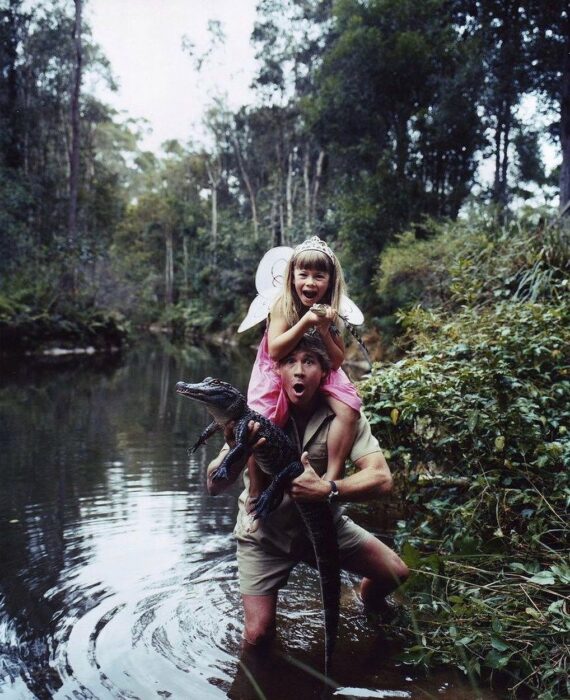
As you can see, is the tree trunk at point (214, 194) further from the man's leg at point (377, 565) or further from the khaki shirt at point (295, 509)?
the man's leg at point (377, 565)

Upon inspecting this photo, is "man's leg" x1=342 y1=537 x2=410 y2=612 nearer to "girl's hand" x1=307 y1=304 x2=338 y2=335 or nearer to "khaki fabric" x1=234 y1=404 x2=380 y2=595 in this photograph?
"khaki fabric" x1=234 y1=404 x2=380 y2=595

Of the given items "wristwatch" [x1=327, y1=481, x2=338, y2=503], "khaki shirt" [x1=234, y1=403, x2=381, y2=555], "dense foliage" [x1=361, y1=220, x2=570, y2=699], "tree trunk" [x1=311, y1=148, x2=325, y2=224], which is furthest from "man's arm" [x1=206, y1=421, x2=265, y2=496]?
"tree trunk" [x1=311, y1=148, x2=325, y2=224]

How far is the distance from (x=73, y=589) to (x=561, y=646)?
9.04ft

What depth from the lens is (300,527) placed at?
293cm

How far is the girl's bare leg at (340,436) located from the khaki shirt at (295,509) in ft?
0.26

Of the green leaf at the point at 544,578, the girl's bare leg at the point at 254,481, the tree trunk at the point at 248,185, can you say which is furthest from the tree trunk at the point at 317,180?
the green leaf at the point at 544,578

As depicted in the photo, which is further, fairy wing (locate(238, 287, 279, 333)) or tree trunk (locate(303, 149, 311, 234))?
tree trunk (locate(303, 149, 311, 234))

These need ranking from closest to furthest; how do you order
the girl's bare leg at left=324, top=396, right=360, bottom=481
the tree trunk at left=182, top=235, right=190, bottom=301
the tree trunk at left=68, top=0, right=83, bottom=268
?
the girl's bare leg at left=324, top=396, right=360, bottom=481
the tree trunk at left=68, top=0, right=83, bottom=268
the tree trunk at left=182, top=235, right=190, bottom=301

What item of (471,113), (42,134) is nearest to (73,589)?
(471,113)

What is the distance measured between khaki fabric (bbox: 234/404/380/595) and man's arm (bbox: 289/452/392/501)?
8 cm

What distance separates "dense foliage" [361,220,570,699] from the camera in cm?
273

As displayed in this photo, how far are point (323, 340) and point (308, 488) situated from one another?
70 cm

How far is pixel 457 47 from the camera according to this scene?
16125 millimetres

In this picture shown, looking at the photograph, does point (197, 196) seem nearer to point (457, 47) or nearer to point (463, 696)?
point (457, 47)
